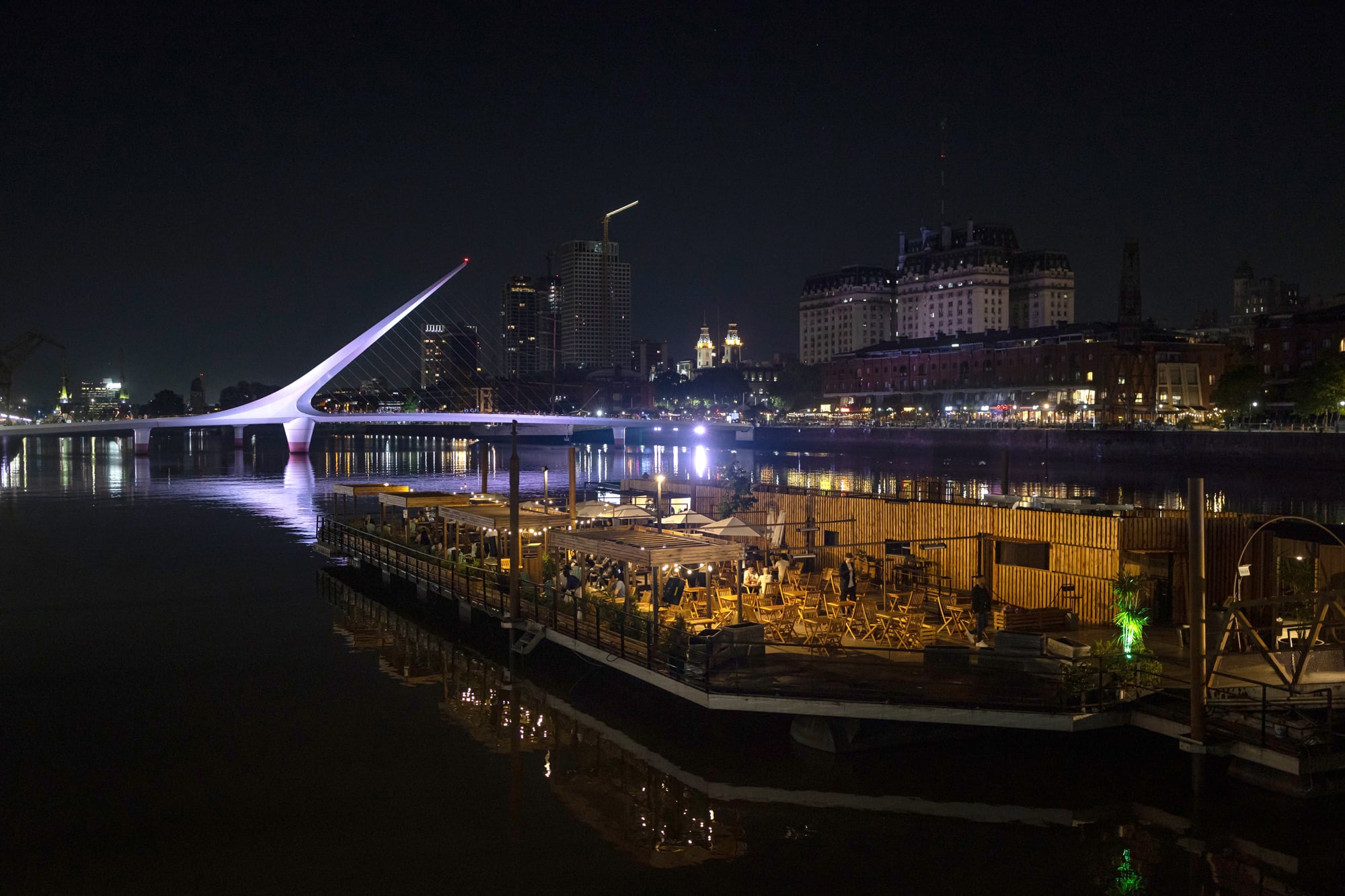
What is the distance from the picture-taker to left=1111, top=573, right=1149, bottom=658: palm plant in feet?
45.9

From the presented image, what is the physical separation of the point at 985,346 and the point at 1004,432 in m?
38.5

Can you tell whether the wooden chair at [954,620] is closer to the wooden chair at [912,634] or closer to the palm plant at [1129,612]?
the wooden chair at [912,634]

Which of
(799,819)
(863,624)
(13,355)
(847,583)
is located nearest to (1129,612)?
(863,624)

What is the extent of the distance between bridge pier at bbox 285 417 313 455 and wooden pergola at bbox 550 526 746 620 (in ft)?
345

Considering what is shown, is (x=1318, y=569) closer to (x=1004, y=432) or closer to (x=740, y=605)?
(x=740, y=605)

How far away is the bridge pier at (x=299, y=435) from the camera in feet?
377

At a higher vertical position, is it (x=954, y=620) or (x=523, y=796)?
(x=954, y=620)

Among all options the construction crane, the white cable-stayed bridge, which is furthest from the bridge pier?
the construction crane

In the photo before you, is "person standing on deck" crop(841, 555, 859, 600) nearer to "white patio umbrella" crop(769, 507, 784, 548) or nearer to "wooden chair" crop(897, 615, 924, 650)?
"wooden chair" crop(897, 615, 924, 650)

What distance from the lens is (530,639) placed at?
61.0 ft

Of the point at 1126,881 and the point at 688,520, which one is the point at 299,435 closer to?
the point at 688,520

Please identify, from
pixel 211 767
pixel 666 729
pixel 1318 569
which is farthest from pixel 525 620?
pixel 1318 569

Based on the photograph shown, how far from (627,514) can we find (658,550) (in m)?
Result: 7.03

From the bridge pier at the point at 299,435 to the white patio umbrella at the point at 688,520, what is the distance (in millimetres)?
102879
